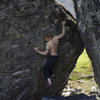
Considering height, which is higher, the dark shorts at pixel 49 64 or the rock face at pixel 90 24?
the rock face at pixel 90 24

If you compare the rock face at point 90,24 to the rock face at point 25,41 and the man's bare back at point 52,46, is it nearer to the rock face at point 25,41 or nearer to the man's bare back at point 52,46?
the rock face at point 25,41

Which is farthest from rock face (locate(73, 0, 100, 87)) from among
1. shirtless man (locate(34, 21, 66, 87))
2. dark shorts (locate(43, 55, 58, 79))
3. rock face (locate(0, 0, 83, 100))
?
dark shorts (locate(43, 55, 58, 79))

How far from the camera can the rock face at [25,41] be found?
5.50m

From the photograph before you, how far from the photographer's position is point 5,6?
5.36m

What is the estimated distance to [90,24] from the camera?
522 centimetres

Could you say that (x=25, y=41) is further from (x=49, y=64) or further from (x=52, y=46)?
(x=49, y=64)

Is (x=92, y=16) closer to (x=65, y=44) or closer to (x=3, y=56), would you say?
(x=65, y=44)

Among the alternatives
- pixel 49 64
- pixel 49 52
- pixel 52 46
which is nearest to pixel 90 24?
pixel 52 46

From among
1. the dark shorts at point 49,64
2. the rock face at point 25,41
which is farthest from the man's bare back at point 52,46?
the rock face at point 25,41

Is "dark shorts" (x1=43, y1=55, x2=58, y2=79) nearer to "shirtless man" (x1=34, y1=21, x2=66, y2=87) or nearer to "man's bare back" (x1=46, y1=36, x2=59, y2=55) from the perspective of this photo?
"shirtless man" (x1=34, y1=21, x2=66, y2=87)

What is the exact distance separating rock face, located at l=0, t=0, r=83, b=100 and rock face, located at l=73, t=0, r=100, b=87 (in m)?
0.88

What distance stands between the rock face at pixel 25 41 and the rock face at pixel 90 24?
88cm

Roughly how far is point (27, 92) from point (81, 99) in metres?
2.14

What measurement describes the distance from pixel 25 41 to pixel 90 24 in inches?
96.4
